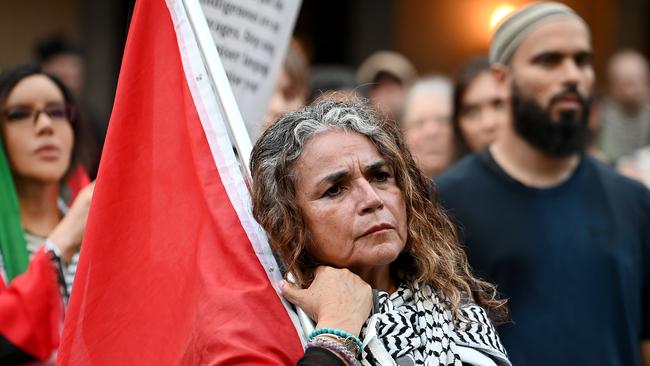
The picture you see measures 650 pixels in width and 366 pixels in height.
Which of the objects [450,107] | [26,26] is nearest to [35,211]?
[450,107]

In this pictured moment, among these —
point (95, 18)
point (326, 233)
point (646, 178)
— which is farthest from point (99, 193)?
point (95, 18)

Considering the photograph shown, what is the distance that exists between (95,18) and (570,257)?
32.1 feet

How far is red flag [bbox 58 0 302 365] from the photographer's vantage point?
3.22 meters

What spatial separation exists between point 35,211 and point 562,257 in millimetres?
1993

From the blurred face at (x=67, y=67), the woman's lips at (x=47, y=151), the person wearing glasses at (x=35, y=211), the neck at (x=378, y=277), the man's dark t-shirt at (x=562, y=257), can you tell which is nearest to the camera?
the neck at (x=378, y=277)

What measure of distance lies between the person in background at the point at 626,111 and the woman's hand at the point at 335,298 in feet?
22.8

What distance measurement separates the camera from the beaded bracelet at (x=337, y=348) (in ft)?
10.1

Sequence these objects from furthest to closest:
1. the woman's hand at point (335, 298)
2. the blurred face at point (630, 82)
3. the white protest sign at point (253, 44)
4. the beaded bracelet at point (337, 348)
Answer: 1. the blurred face at point (630, 82)
2. the white protest sign at point (253, 44)
3. the woman's hand at point (335, 298)
4. the beaded bracelet at point (337, 348)

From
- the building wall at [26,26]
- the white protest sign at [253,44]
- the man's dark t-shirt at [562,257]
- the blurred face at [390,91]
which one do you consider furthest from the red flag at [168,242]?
the building wall at [26,26]

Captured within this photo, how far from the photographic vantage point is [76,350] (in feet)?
11.1

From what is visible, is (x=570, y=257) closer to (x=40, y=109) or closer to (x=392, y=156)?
(x=392, y=156)

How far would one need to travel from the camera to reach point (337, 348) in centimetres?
308

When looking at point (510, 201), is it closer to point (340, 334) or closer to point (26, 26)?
point (340, 334)

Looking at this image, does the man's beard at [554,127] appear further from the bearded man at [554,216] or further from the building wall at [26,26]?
the building wall at [26,26]
